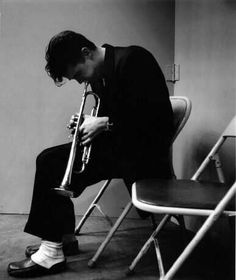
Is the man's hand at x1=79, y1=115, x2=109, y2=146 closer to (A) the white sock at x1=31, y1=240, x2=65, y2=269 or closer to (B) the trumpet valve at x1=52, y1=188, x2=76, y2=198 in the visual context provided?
(B) the trumpet valve at x1=52, y1=188, x2=76, y2=198

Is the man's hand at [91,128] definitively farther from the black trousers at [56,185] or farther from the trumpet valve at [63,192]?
the trumpet valve at [63,192]

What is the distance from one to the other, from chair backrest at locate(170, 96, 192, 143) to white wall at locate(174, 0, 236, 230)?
214 millimetres

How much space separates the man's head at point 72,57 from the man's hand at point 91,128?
23cm

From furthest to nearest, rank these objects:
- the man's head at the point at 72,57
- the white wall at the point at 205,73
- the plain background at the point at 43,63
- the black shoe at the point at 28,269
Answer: the plain background at the point at 43,63 < the white wall at the point at 205,73 < the man's head at the point at 72,57 < the black shoe at the point at 28,269

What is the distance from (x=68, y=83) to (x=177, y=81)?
2.51 feet

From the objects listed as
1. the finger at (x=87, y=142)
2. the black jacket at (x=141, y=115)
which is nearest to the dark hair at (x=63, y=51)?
the black jacket at (x=141, y=115)

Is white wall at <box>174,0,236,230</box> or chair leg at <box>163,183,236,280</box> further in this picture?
white wall at <box>174,0,236,230</box>

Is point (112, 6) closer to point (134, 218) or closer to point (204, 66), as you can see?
point (204, 66)

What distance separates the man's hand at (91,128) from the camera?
1.69 meters

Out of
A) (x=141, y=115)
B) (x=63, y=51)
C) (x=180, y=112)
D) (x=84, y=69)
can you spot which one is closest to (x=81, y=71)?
(x=84, y=69)

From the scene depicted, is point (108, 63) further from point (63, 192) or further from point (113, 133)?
point (63, 192)

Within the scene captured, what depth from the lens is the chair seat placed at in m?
1.09

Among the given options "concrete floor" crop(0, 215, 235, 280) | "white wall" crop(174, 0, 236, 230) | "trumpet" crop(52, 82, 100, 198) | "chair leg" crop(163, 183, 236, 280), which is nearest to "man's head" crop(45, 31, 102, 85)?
"trumpet" crop(52, 82, 100, 198)

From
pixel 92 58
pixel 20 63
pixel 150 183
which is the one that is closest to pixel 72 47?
pixel 92 58
